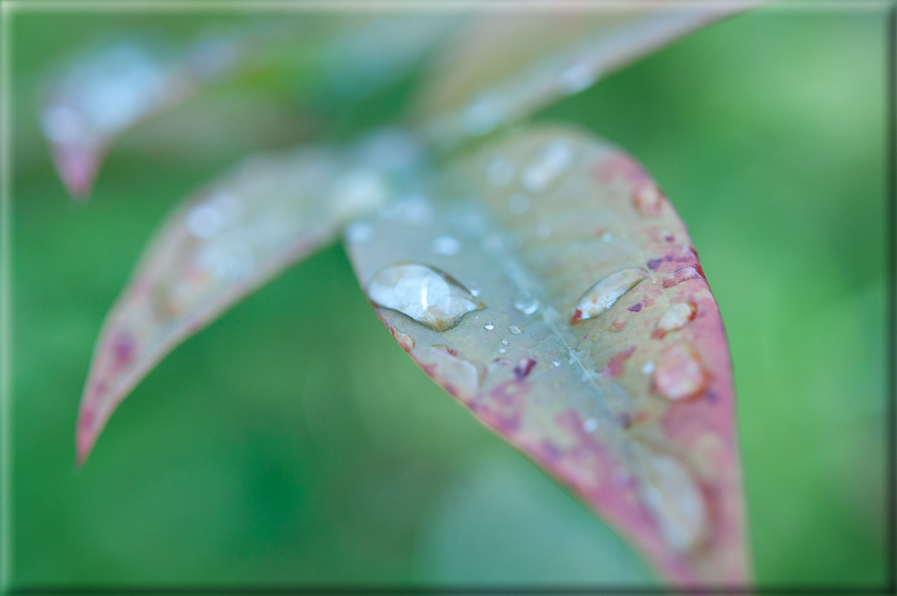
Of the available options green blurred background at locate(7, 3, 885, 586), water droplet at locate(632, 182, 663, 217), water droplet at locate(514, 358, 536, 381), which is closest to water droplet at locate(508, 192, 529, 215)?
water droplet at locate(632, 182, 663, 217)

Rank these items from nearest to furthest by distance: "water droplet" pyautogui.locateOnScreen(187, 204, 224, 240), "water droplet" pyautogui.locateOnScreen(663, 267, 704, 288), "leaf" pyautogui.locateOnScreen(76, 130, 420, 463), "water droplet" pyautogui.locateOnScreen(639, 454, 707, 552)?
"water droplet" pyautogui.locateOnScreen(639, 454, 707, 552) → "water droplet" pyautogui.locateOnScreen(663, 267, 704, 288) → "leaf" pyautogui.locateOnScreen(76, 130, 420, 463) → "water droplet" pyautogui.locateOnScreen(187, 204, 224, 240)

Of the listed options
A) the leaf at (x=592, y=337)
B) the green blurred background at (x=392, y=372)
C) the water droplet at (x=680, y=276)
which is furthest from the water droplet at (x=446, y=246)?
the green blurred background at (x=392, y=372)

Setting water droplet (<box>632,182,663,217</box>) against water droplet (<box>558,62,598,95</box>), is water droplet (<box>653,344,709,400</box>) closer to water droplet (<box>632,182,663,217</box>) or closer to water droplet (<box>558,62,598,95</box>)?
water droplet (<box>632,182,663,217</box>)

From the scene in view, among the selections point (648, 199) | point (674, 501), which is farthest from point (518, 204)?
point (674, 501)

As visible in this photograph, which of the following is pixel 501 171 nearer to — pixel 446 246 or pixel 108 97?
pixel 446 246

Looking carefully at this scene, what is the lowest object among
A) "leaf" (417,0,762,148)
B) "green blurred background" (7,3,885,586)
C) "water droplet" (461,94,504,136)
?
"green blurred background" (7,3,885,586)

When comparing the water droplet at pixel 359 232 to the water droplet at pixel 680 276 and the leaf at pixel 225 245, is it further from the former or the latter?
the water droplet at pixel 680 276
